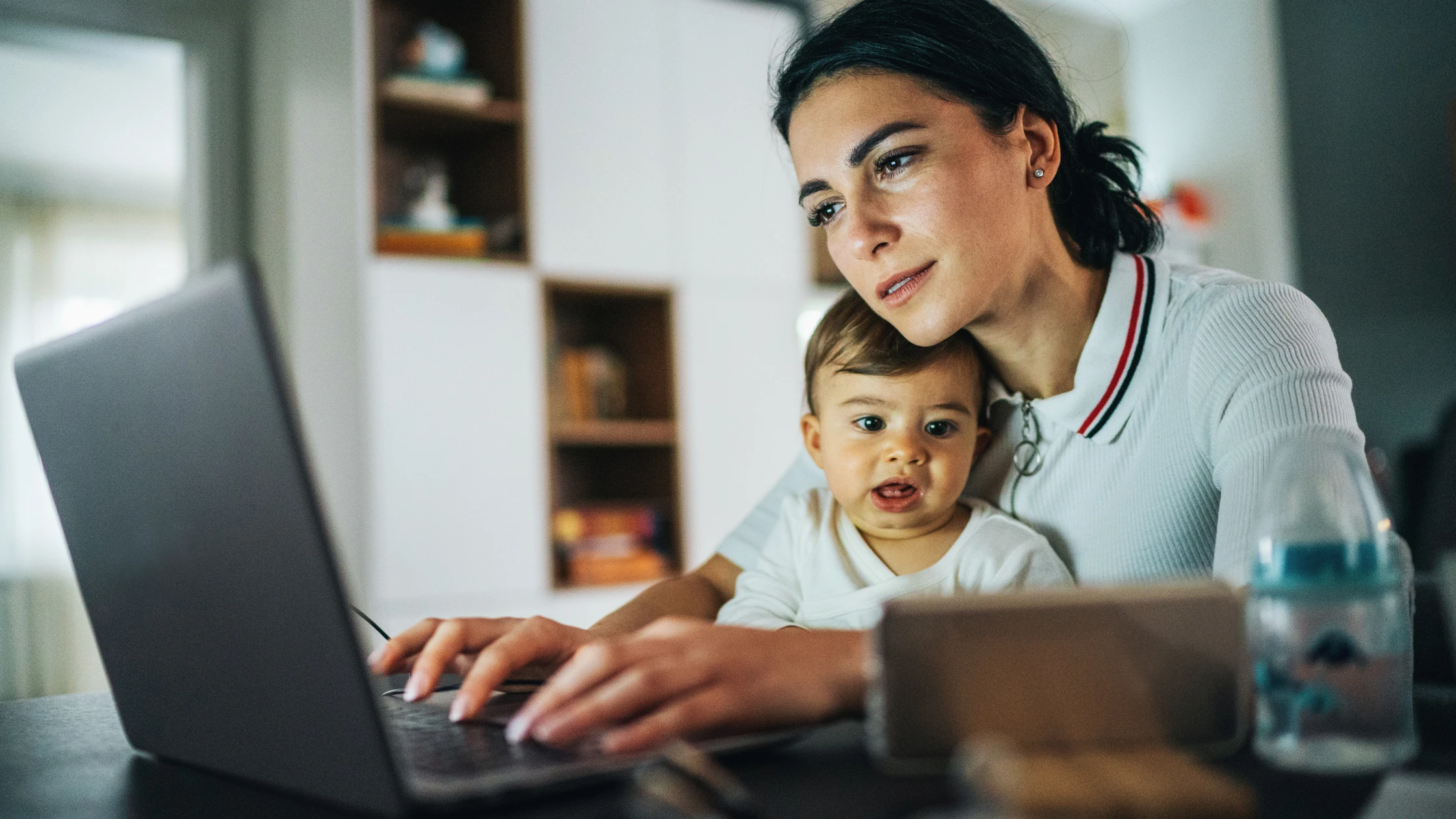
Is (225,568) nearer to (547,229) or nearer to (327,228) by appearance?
(327,228)

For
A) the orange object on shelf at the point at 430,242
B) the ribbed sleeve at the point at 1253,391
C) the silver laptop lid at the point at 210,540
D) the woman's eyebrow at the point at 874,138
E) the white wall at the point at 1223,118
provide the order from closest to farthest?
the silver laptop lid at the point at 210,540, the ribbed sleeve at the point at 1253,391, the woman's eyebrow at the point at 874,138, the orange object on shelf at the point at 430,242, the white wall at the point at 1223,118

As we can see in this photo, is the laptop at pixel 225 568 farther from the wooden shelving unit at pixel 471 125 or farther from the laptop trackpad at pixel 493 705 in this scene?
the wooden shelving unit at pixel 471 125

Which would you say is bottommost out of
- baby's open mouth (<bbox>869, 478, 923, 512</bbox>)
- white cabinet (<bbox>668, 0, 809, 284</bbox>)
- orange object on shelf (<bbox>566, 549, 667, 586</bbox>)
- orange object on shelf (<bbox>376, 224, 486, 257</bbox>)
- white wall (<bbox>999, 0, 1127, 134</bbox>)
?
orange object on shelf (<bbox>566, 549, 667, 586</bbox>)

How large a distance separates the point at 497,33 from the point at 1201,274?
2785 millimetres

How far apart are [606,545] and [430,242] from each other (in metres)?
1.08

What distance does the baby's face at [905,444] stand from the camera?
1237 millimetres

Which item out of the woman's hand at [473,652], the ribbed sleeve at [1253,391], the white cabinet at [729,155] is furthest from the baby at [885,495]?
the white cabinet at [729,155]

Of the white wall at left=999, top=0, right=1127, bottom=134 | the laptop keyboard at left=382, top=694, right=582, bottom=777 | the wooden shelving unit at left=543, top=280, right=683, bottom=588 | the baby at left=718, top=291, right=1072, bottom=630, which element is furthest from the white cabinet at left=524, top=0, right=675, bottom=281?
the laptop keyboard at left=382, top=694, right=582, bottom=777

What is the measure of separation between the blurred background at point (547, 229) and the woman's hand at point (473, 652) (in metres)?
2.19

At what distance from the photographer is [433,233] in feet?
10.5

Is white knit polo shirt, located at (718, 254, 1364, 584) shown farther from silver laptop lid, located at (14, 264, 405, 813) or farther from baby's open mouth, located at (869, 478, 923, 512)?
silver laptop lid, located at (14, 264, 405, 813)

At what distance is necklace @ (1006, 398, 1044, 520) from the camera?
1265 mm

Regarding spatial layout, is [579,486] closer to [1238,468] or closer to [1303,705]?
[1238,468]

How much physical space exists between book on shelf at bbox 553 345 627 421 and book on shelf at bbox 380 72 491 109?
857mm
